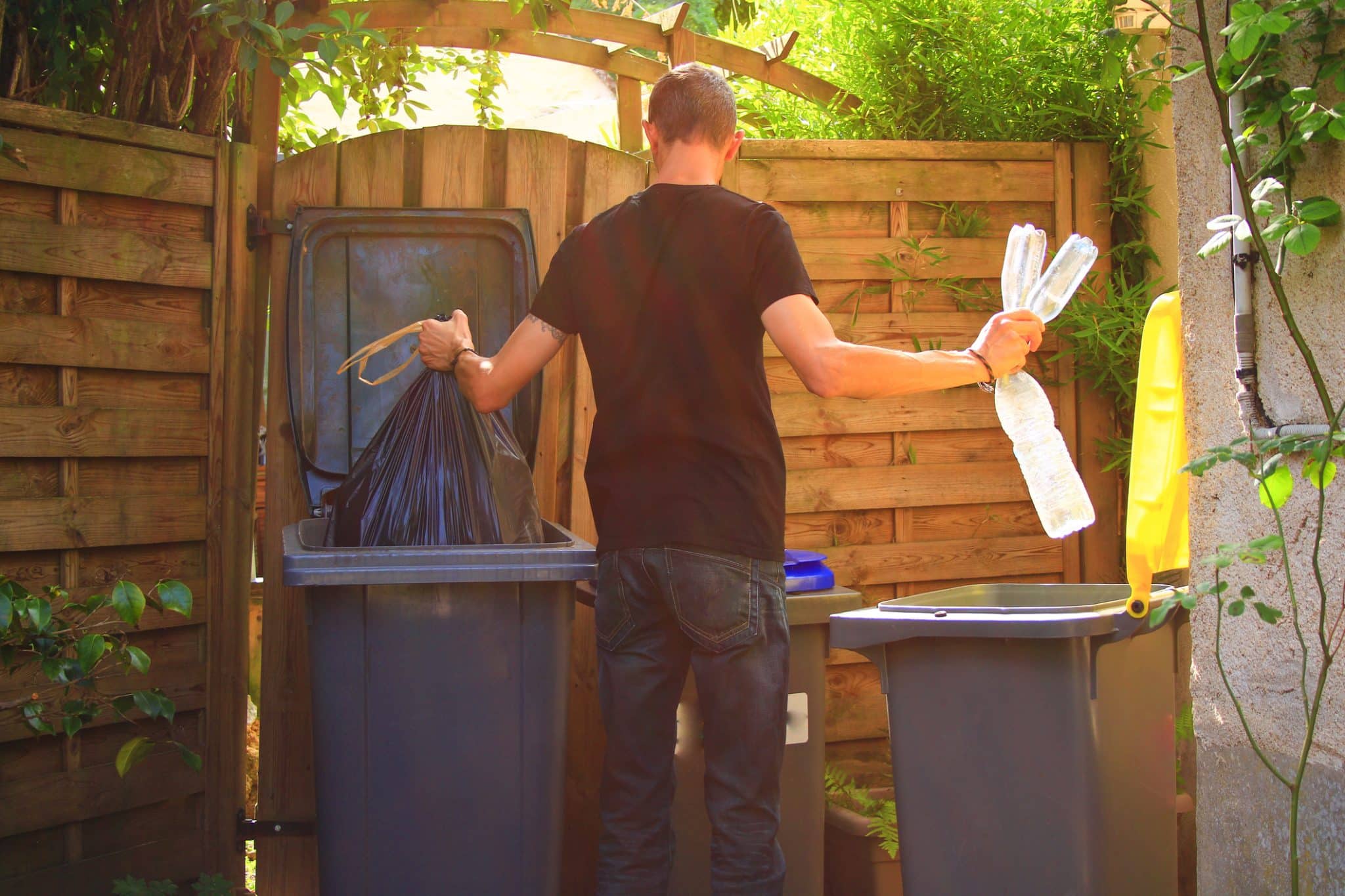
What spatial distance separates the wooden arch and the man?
1.63 meters

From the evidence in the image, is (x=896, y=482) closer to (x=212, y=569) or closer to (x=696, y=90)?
(x=696, y=90)

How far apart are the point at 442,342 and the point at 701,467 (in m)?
0.79

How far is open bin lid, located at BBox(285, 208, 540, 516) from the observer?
3.18 m

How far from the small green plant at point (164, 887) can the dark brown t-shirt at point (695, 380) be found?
5.17ft

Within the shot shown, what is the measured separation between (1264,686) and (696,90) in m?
1.50

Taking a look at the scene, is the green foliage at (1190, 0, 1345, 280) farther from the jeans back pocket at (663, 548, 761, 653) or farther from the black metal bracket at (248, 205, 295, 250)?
the black metal bracket at (248, 205, 295, 250)

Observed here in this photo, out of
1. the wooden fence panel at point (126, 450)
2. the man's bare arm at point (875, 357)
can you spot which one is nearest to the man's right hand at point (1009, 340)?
the man's bare arm at point (875, 357)

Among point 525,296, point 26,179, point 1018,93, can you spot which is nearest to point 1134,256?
point 1018,93

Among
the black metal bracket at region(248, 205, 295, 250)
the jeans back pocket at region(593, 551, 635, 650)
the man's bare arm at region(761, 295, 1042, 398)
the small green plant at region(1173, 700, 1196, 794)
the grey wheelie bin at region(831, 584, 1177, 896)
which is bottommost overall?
the small green plant at region(1173, 700, 1196, 794)

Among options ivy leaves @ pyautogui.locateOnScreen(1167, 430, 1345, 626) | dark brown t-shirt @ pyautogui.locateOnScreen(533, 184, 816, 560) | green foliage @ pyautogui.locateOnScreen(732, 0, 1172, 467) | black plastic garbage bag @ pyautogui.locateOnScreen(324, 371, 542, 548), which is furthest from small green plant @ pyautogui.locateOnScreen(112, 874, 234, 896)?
green foliage @ pyautogui.locateOnScreen(732, 0, 1172, 467)

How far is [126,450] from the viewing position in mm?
A: 2996

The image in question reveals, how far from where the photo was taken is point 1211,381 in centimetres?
214

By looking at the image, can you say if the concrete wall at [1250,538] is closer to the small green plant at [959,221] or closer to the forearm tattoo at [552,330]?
the forearm tattoo at [552,330]

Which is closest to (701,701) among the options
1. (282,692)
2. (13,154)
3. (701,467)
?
(701,467)
